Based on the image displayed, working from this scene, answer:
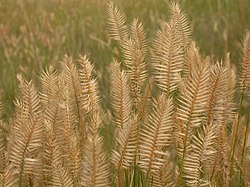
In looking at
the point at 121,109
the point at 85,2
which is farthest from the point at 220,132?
the point at 85,2

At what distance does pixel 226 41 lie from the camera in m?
3.26

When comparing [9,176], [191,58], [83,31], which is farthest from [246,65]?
[83,31]

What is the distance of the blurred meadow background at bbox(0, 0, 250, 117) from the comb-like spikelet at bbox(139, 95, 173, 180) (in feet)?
6.20

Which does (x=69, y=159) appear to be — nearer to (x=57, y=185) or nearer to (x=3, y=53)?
(x=57, y=185)

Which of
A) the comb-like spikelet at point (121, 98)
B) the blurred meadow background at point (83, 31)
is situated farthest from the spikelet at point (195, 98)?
the blurred meadow background at point (83, 31)

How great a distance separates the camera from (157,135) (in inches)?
36.7

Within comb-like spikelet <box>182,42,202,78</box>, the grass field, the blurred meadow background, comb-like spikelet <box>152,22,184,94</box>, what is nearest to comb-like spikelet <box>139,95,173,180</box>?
the grass field

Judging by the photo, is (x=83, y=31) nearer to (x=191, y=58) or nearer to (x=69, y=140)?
(x=191, y=58)

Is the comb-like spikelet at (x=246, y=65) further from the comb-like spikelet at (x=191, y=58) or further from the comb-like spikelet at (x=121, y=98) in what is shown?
the comb-like spikelet at (x=121, y=98)

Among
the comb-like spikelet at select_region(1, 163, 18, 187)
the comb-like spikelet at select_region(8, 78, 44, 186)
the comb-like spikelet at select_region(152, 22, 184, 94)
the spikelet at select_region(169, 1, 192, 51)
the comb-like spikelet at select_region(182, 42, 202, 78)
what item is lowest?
the comb-like spikelet at select_region(1, 163, 18, 187)

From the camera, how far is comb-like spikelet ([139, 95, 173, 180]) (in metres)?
0.92

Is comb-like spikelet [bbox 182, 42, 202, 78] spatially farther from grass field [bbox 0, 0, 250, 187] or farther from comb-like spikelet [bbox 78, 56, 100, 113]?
comb-like spikelet [bbox 78, 56, 100, 113]

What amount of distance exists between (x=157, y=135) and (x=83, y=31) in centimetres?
303

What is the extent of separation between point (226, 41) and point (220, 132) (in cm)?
220
